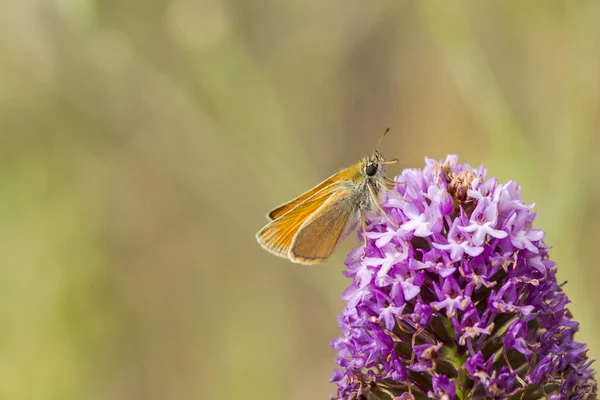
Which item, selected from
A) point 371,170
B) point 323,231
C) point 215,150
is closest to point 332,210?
point 323,231

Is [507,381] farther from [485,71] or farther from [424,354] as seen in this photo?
[485,71]

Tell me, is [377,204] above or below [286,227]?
below

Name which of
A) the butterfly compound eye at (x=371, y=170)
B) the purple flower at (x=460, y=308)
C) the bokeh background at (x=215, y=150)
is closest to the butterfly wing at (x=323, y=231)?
the butterfly compound eye at (x=371, y=170)

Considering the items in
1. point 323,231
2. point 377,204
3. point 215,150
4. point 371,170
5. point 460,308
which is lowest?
point 460,308

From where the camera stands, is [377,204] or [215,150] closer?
[377,204]

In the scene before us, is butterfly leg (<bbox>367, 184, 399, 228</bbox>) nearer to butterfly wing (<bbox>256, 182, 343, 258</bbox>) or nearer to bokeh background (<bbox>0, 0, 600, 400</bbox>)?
butterfly wing (<bbox>256, 182, 343, 258</bbox>)

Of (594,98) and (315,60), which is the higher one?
(315,60)

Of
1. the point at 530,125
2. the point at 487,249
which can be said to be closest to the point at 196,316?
the point at 530,125

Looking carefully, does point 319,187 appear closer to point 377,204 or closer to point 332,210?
point 332,210
